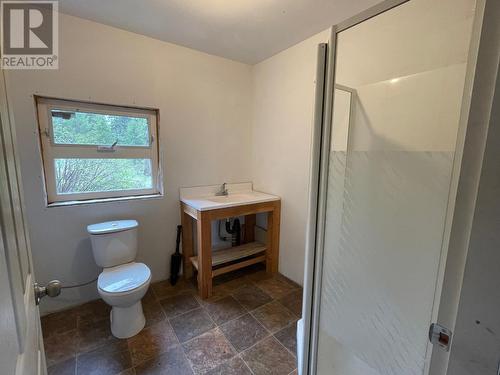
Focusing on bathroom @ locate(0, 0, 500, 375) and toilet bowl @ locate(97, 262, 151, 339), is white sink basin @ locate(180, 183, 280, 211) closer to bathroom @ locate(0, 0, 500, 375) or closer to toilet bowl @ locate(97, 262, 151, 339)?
bathroom @ locate(0, 0, 500, 375)

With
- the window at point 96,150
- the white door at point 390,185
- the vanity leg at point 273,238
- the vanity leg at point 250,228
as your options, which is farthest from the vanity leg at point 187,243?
the white door at point 390,185

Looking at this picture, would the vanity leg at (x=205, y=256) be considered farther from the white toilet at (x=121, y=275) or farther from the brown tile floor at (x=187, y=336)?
the white toilet at (x=121, y=275)

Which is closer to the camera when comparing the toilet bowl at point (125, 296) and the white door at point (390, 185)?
the white door at point (390, 185)

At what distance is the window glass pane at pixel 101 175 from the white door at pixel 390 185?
191cm

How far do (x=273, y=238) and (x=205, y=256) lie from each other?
2.62 feet

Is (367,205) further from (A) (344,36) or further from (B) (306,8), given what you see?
(B) (306,8)

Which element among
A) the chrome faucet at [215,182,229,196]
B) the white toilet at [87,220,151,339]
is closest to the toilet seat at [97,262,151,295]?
the white toilet at [87,220,151,339]

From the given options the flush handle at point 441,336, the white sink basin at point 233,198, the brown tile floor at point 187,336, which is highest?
the flush handle at point 441,336

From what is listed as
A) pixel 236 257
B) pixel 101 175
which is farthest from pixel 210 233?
pixel 101 175

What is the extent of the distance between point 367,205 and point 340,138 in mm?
280

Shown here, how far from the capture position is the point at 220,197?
2531 mm

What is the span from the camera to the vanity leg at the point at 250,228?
9.36 ft

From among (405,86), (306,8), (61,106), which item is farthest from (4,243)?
(306,8)

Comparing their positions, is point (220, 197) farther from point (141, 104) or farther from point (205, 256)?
point (141, 104)
